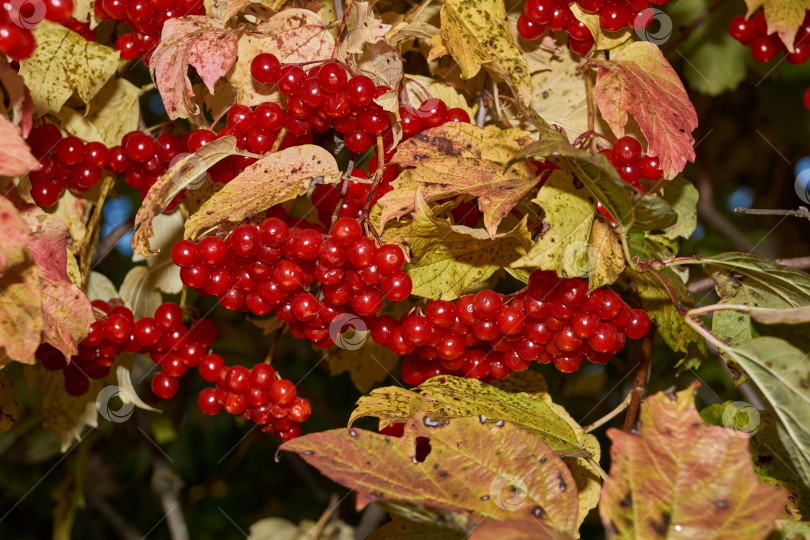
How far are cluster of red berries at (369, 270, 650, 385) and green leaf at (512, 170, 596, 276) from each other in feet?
0.16

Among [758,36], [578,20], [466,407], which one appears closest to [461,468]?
[466,407]

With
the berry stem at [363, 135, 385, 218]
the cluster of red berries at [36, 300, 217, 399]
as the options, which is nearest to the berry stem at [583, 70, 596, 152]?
the berry stem at [363, 135, 385, 218]

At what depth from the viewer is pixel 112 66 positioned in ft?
3.43

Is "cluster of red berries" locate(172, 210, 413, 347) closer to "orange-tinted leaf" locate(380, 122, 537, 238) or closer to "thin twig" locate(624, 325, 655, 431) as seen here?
"orange-tinted leaf" locate(380, 122, 537, 238)

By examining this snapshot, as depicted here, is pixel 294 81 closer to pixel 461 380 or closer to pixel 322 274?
pixel 322 274

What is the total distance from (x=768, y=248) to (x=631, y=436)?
6.21 ft

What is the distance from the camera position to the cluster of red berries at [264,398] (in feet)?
3.40

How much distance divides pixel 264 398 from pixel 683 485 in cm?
60

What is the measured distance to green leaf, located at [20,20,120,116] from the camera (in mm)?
1012

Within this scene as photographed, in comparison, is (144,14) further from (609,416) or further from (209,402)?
(609,416)

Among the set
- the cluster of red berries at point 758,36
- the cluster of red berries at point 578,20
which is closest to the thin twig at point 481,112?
the cluster of red berries at point 578,20

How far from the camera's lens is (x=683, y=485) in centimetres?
63

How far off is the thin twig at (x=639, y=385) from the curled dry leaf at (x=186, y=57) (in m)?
0.66

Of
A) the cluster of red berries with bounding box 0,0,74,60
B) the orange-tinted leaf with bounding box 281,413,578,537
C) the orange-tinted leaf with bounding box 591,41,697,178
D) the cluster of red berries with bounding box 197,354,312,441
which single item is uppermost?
the cluster of red berries with bounding box 0,0,74,60
